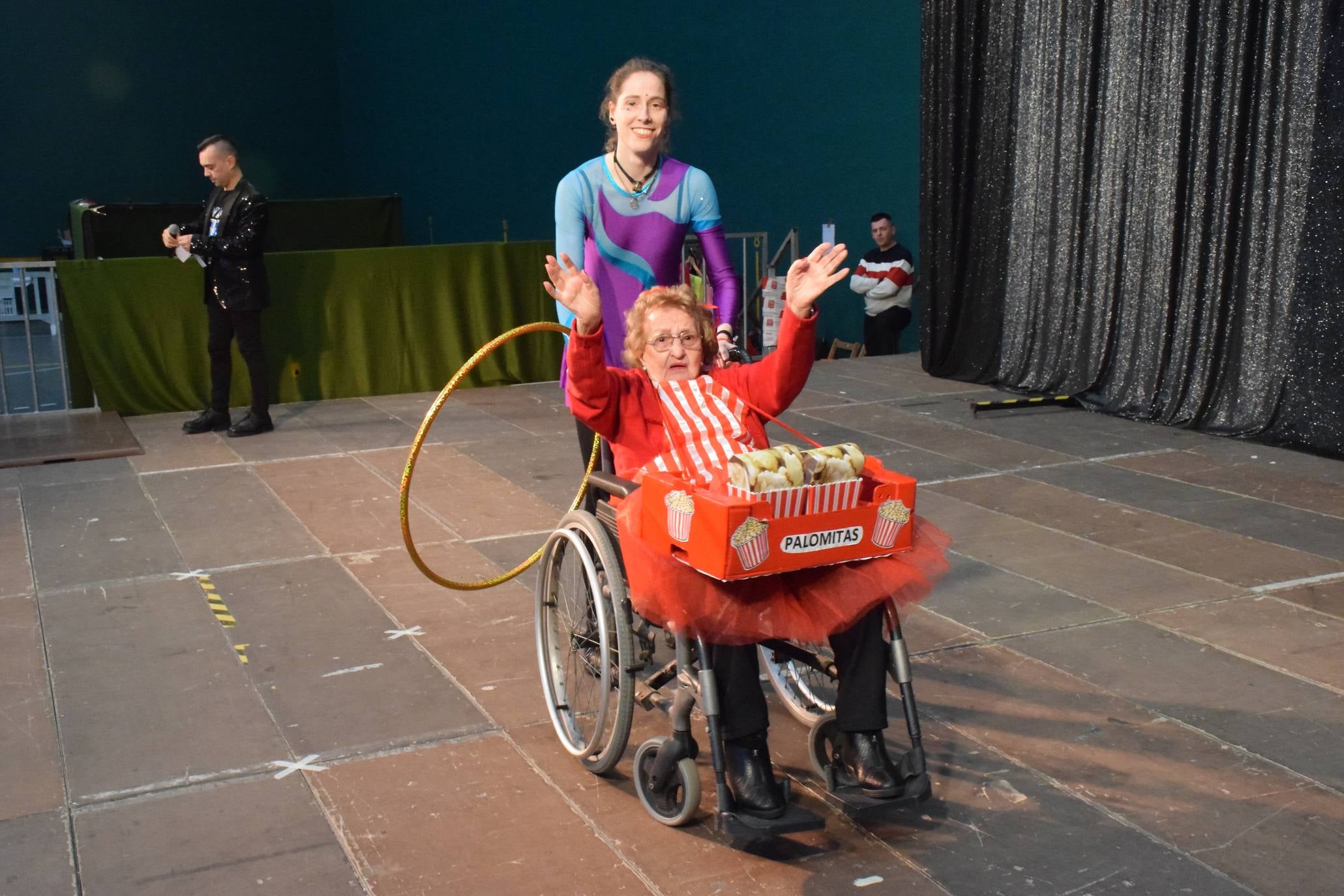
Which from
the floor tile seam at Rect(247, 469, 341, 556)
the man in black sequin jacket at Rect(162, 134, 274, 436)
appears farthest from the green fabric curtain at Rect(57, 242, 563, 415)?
the floor tile seam at Rect(247, 469, 341, 556)

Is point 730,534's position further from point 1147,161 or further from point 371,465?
point 1147,161

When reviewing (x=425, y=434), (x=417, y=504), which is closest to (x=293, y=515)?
(x=417, y=504)

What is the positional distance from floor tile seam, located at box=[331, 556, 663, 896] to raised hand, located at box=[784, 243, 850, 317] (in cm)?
113

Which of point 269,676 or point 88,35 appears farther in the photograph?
point 88,35

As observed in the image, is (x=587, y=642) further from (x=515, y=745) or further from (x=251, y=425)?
(x=251, y=425)

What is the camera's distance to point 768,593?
2.41 meters

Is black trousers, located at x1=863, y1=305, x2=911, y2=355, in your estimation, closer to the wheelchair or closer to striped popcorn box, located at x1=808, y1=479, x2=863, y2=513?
the wheelchair

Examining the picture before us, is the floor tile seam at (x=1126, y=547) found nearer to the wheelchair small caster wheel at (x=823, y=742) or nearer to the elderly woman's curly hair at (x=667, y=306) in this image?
the wheelchair small caster wheel at (x=823, y=742)

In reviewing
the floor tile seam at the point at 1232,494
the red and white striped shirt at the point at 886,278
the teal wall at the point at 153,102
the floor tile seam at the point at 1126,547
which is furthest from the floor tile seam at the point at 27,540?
the teal wall at the point at 153,102

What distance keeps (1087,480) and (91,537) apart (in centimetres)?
399

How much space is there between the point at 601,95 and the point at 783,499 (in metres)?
10.9

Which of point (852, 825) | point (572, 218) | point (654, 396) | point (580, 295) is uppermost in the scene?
point (572, 218)

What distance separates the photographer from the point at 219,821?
8.61 feet

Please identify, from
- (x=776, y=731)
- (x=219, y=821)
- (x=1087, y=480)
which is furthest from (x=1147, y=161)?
(x=219, y=821)
